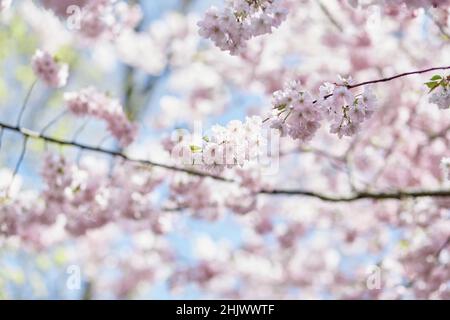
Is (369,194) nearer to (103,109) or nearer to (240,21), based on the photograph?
(103,109)

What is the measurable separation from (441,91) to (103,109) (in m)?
2.85

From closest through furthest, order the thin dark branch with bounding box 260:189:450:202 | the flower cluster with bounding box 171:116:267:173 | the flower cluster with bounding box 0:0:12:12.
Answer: the flower cluster with bounding box 171:116:267:173
the flower cluster with bounding box 0:0:12:12
the thin dark branch with bounding box 260:189:450:202

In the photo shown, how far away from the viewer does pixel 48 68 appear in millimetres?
4605

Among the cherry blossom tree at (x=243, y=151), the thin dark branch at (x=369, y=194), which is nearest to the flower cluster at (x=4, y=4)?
the cherry blossom tree at (x=243, y=151)

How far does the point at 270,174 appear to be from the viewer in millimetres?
5785

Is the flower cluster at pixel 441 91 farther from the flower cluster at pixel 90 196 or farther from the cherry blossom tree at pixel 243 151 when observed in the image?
the flower cluster at pixel 90 196

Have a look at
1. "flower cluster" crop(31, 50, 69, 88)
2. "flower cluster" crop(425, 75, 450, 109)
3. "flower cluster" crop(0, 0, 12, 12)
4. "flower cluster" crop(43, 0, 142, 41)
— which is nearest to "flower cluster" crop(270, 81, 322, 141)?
"flower cluster" crop(425, 75, 450, 109)

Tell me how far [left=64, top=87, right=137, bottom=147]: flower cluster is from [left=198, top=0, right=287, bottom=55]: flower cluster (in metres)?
2.17

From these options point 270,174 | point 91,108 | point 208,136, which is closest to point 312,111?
point 208,136

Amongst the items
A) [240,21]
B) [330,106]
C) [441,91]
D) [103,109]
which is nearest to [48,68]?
[103,109]

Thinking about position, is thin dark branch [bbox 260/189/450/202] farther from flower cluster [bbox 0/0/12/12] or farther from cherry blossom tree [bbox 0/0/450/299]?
flower cluster [bbox 0/0/12/12]

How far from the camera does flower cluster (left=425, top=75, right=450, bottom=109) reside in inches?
105

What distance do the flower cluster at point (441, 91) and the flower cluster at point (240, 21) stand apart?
691mm
